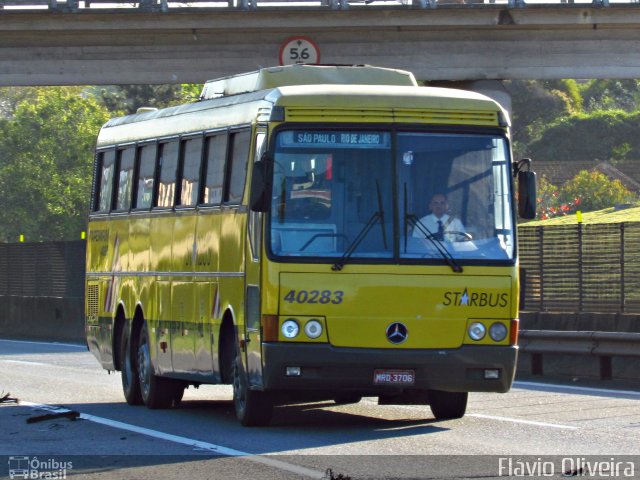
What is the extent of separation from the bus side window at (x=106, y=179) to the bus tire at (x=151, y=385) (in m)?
2.30

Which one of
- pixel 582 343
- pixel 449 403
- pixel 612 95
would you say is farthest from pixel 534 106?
pixel 449 403

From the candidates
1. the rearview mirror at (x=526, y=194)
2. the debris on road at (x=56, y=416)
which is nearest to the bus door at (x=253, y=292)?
the debris on road at (x=56, y=416)

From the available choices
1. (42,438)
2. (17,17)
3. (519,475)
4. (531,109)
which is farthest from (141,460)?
(531,109)

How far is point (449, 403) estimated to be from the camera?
48.6ft

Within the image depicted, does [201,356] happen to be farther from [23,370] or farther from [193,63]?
[193,63]

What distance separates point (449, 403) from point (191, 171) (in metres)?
3.47

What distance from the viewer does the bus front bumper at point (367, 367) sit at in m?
13.3

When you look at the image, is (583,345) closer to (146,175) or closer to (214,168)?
(146,175)

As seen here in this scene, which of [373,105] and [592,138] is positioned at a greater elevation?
[592,138]

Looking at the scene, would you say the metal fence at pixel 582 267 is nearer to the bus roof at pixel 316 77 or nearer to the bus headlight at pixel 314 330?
the bus roof at pixel 316 77

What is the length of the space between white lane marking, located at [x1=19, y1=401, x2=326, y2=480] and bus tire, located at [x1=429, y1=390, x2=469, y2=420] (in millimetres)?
2593

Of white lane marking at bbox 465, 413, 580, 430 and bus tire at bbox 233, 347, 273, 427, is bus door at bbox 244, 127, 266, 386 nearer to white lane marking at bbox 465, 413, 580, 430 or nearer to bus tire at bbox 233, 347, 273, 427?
bus tire at bbox 233, 347, 273, 427

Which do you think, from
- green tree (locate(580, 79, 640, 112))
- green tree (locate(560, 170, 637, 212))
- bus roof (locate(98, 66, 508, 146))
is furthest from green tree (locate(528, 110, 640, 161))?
bus roof (locate(98, 66, 508, 146))

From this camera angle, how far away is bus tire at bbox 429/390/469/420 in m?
14.8
